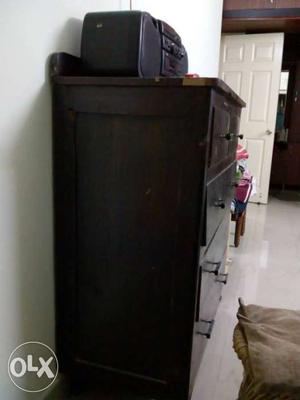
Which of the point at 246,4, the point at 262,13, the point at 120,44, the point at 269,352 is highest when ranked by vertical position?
the point at 246,4

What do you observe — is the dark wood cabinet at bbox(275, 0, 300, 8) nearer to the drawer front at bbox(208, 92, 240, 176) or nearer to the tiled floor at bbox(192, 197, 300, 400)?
the tiled floor at bbox(192, 197, 300, 400)

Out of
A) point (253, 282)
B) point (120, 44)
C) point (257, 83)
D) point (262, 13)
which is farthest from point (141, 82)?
point (257, 83)

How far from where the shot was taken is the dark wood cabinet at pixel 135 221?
40.4 inches

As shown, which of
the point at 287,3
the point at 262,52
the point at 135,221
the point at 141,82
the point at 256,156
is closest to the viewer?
the point at 141,82

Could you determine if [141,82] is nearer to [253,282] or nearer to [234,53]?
[253,282]

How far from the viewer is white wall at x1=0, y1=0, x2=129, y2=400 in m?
0.98

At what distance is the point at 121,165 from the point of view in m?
1.09

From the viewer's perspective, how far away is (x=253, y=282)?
7.88 feet

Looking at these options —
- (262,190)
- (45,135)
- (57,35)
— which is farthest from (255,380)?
(262,190)

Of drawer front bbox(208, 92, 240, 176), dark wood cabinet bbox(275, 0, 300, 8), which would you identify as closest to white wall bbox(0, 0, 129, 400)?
drawer front bbox(208, 92, 240, 176)

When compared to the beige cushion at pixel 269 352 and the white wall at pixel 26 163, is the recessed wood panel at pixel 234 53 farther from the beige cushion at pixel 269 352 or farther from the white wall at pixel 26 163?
the beige cushion at pixel 269 352

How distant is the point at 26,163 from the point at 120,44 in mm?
471

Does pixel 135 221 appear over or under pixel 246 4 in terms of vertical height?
under

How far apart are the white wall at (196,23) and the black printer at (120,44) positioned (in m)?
0.62
